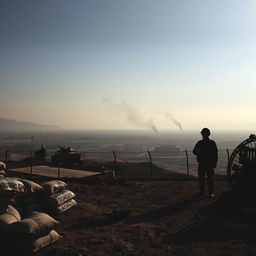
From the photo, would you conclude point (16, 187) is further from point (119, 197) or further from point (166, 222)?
point (119, 197)

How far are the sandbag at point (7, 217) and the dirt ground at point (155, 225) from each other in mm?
832

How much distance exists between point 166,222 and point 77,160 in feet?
60.5

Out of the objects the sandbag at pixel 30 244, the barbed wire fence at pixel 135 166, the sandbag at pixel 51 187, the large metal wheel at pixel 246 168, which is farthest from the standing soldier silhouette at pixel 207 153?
the sandbag at pixel 30 244

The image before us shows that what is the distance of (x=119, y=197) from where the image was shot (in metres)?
11.1

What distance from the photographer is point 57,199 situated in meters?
8.30

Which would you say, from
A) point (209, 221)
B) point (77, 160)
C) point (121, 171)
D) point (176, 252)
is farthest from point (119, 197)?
point (121, 171)

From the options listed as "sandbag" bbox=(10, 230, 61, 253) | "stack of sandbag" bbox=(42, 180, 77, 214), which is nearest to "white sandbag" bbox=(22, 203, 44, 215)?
"stack of sandbag" bbox=(42, 180, 77, 214)

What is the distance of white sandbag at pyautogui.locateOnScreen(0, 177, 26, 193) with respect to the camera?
687 cm

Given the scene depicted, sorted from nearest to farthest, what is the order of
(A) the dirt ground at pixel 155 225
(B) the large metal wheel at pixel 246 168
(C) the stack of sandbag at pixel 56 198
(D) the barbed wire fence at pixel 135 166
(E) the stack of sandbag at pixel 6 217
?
(E) the stack of sandbag at pixel 6 217
(A) the dirt ground at pixel 155 225
(C) the stack of sandbag at pixel 56 198
(B) the large metal wheel at pixel 246 168
(D) the barbed wire fence at pixel 135 166

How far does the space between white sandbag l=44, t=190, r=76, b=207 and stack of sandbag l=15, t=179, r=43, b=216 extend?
29 centimetres

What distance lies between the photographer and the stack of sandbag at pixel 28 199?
757 cm

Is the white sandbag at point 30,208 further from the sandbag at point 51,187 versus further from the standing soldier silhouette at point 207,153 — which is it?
the standing soldier silhouette at point 207,153

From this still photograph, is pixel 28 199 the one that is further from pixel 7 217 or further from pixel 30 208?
pixel 7 217

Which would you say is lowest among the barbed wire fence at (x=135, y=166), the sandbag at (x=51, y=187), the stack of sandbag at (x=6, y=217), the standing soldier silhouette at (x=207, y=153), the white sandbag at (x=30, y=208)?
the barbed wire fence at (x=135, y=166)
